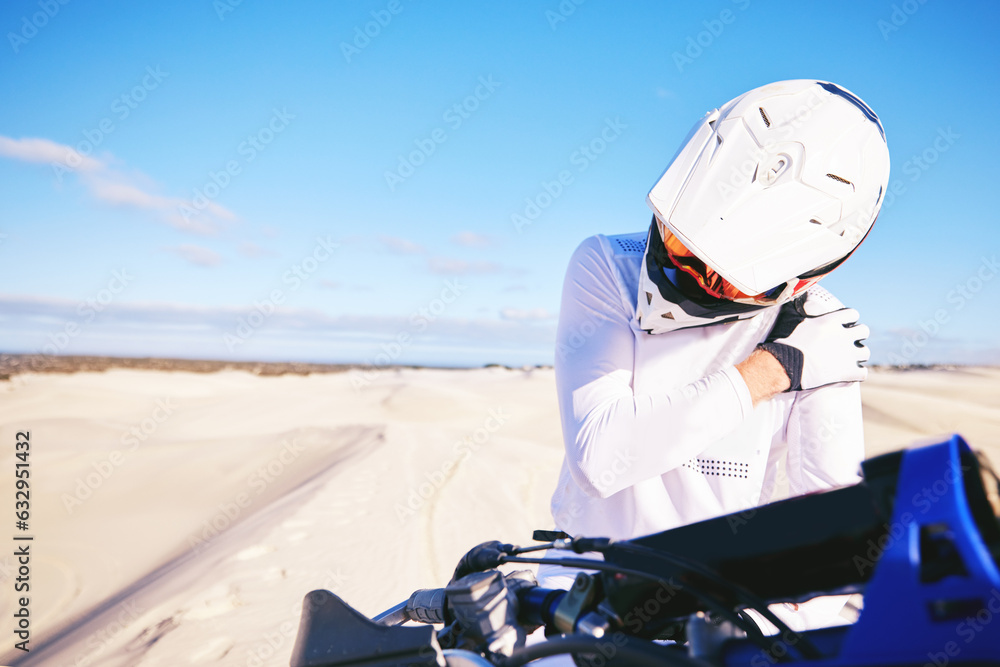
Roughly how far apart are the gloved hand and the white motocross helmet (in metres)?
0.13

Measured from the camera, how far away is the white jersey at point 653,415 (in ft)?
4.94

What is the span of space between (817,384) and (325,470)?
7326 millimetres

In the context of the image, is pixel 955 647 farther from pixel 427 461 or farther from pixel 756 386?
pixel 427 461

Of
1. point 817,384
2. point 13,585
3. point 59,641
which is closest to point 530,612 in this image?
point 817,384

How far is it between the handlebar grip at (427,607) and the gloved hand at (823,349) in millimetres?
1128

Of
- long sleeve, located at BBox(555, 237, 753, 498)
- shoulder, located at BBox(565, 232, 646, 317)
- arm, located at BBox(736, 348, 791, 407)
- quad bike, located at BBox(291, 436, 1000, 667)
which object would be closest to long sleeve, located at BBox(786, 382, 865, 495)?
arm, located at BBox(736, 348, 791, 407)

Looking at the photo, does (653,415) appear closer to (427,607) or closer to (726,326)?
(726,326)

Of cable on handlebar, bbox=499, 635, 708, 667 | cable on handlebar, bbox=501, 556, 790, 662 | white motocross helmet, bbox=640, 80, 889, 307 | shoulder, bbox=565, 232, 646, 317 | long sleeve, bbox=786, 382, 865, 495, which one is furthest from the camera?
shoulder, bbox=565, 232, 646, 317

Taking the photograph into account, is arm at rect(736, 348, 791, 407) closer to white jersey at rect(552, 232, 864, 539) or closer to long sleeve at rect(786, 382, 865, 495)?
white jersey at rect(552, 232, 864, 539)

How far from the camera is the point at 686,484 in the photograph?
1.73 metres

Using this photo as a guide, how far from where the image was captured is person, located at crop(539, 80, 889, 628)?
1449 millimetres

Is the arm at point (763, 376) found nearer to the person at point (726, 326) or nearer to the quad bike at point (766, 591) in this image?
the person at point (726, 326)

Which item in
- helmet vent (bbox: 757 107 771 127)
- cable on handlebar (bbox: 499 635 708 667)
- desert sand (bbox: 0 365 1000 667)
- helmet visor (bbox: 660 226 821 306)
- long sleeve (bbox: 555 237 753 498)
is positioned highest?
helmet vent (bbox: 757 107 771 127)

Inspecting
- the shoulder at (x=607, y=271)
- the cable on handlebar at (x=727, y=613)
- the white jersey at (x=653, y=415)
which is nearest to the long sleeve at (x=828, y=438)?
the white jersey at (x=653, y=415)
